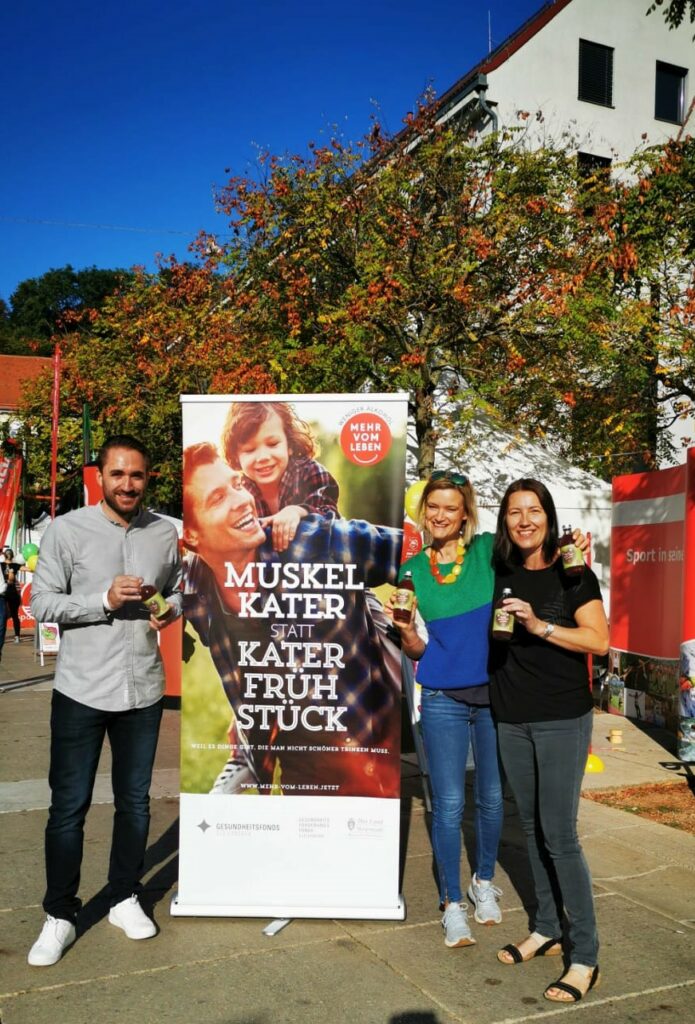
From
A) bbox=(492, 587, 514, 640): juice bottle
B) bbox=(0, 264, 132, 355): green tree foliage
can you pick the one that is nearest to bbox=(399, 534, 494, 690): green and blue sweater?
bbox=(492, 587, 514, 640): juice bottle

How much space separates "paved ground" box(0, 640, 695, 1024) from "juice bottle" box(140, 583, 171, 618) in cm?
140

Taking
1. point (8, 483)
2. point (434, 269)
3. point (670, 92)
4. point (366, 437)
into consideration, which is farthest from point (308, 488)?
point (670, 92)

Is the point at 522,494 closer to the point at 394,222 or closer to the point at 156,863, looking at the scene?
the point at 156,863

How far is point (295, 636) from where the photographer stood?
4375 mm

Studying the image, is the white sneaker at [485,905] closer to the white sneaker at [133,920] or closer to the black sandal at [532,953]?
the black sandal at [532,953]

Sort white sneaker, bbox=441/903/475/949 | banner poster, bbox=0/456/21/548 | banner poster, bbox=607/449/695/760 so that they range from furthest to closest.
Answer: banner poster, bbox=0/456/21/548 → banner poster, bbox=607/449/695/760 → white sneaker, bbox=441/903/475/949

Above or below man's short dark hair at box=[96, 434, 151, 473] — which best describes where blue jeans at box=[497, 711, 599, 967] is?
below

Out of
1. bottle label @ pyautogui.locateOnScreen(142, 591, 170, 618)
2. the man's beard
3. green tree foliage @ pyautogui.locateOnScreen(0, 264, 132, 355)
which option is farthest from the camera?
green tree foliage @ pyautogui.locateOnScreen(0, 264, 132, 355)

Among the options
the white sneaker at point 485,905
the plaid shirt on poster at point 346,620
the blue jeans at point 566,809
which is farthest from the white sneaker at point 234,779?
the blue jeans at point 566,809

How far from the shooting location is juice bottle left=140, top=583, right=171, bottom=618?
387cm

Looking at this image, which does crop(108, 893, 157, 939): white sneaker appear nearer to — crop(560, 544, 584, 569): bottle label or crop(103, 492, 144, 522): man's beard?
crop(103, 492, 144, 522): man's beard

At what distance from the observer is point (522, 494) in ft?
12.5

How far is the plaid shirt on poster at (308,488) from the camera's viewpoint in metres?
4.34

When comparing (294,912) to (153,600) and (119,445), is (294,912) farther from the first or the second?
(119,445)
